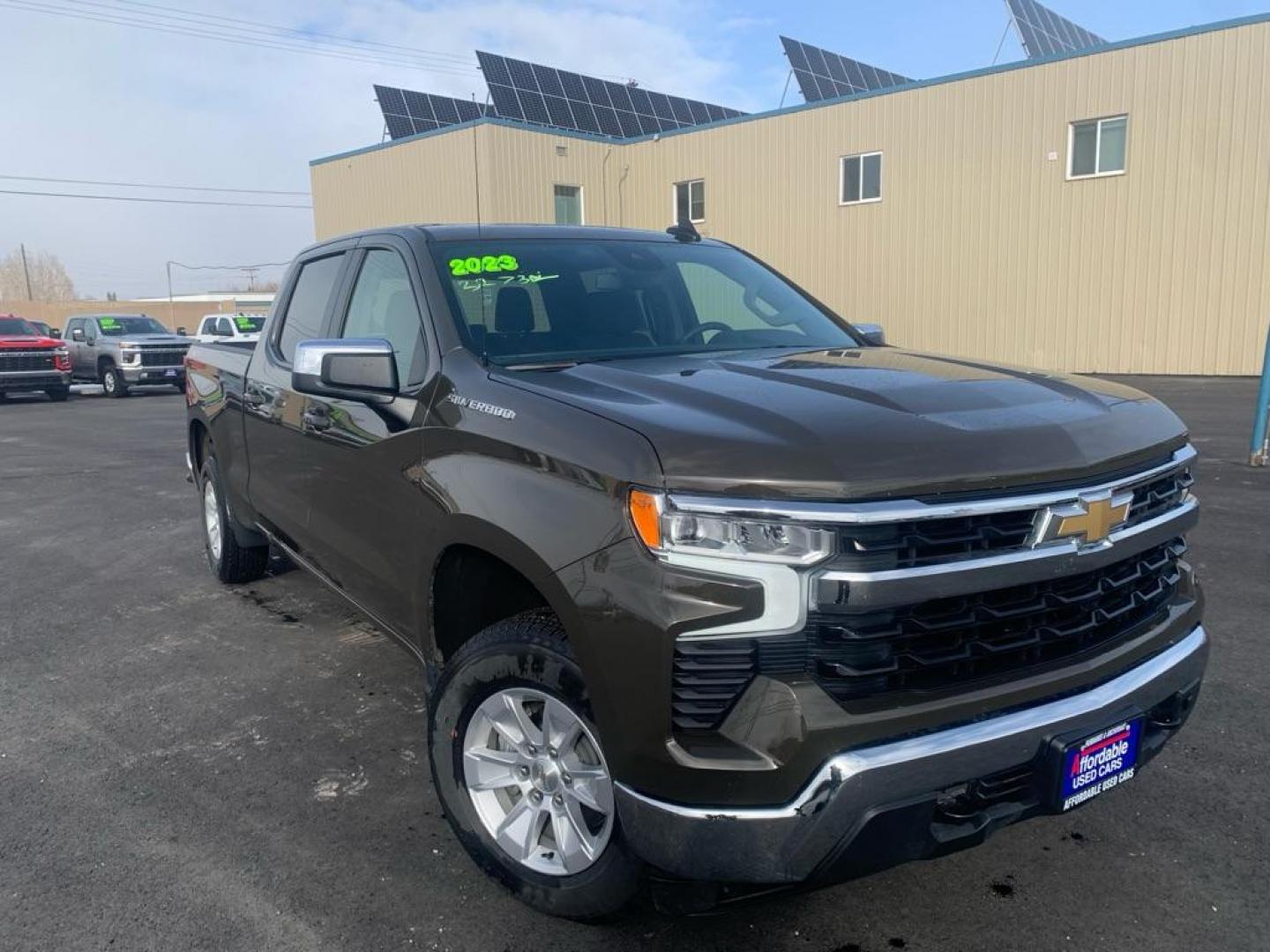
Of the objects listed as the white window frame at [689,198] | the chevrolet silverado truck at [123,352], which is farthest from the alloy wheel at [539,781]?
the white window frame at [689,198]

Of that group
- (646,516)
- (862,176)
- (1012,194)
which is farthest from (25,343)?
(646,516)

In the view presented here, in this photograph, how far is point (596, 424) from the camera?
7.70 ft

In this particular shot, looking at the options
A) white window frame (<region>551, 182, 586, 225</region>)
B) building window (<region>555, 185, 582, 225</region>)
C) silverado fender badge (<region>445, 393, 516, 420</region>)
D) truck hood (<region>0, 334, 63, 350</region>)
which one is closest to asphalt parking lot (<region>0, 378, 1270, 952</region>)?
silverado fender badge (<region>445, 393, 516, 420</region>)

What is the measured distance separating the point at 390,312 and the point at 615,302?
823 mm

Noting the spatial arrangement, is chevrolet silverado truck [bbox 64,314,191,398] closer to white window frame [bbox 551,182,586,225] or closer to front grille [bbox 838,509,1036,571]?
white window frame [bbox 551,182,586,225]

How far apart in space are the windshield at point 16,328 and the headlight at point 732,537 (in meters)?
23.4

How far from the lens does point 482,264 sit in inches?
137

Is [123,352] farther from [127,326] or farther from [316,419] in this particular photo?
[316,419]

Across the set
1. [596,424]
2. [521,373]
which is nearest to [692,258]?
[521,373]

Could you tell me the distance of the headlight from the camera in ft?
6.77

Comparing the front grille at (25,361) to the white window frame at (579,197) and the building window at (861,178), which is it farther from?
the building window at (861,178)

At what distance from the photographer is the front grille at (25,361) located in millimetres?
20688

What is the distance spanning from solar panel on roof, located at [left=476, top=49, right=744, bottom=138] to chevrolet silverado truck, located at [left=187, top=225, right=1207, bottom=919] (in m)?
24.1

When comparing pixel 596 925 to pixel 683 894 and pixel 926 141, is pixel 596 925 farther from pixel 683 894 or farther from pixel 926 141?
pixel 926 141
